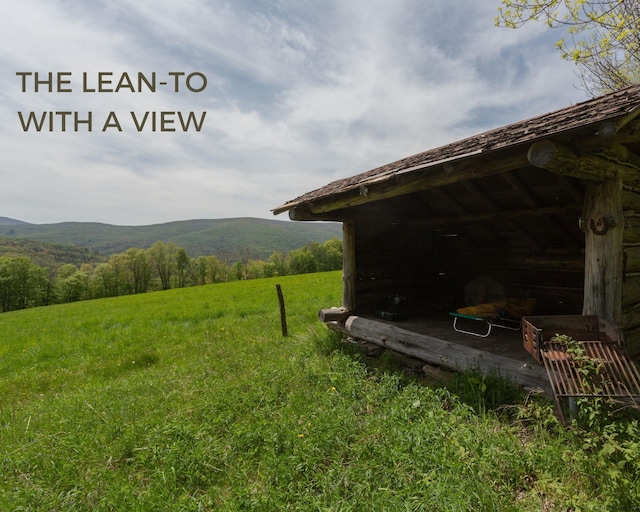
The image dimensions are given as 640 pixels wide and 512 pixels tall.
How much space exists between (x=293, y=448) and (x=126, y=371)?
4898 millimetres

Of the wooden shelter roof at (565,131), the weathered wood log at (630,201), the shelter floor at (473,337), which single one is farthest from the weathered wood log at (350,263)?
the weathered wood log at (630,201)

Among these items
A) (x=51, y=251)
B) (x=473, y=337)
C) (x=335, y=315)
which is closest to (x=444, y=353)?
(x=473, y=337)

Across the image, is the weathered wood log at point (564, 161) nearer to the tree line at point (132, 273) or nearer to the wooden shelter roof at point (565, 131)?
the wooden shelter roof at point (565, 131)

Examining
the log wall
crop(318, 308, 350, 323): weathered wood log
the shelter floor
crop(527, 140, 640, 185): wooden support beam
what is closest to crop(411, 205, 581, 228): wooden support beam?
the log wall

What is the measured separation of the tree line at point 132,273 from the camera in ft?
132

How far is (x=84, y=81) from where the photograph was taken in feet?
19.4

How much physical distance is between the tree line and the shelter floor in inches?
1613

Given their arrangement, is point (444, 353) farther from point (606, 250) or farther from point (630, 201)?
point (630, 201)

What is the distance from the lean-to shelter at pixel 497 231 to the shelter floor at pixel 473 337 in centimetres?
3

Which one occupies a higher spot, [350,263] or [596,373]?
[350,263]

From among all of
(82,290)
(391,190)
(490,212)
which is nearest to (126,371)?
(391,190)

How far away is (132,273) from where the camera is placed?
164ft

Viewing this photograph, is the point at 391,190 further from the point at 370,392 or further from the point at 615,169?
the point at 370,392

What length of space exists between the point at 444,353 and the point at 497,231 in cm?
352
